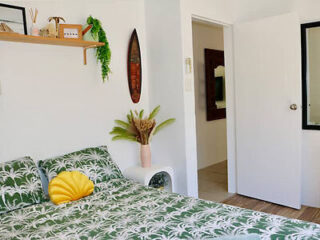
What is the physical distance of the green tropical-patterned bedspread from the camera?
1638 millimetres

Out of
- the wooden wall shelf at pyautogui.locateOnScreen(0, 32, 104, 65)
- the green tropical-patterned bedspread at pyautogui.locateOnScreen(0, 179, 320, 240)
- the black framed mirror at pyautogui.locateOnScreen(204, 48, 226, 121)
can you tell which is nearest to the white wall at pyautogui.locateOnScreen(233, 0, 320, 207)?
the green tropical-patterned bedspread at pyautogui.locateOnScreen(0, 179, 320, 240)

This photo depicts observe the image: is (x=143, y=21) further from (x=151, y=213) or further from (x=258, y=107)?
(x=151, y=213)

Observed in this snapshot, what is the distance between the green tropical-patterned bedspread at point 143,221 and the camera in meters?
1.64

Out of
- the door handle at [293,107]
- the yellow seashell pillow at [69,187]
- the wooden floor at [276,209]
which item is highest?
the door handle at [293,107]

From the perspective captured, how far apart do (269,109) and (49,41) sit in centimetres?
224

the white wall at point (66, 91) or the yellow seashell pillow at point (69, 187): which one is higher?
the white wall at point (66, 91)

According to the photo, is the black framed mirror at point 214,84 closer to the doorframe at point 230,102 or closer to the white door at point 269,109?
the doorframe at point 230,102

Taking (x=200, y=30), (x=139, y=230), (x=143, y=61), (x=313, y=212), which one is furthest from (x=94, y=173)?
(x=200, y=30)

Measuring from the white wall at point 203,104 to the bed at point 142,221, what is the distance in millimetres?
2927

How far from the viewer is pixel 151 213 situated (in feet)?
6.41

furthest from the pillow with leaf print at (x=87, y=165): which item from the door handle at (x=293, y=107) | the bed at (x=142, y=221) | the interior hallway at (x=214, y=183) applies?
the door handle at (x=293, y=107)

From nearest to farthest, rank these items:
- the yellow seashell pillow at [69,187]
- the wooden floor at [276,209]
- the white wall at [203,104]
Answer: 1. the yellow seashell pillow at [69,187]
2. the wooden floor at [276,209]
3. the white wall at [203,104]

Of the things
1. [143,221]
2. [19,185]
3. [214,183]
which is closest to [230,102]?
[214,183]

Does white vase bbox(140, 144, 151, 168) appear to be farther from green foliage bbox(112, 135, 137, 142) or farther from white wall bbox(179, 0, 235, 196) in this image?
white wall bbox(179, 0, 235, 196)
